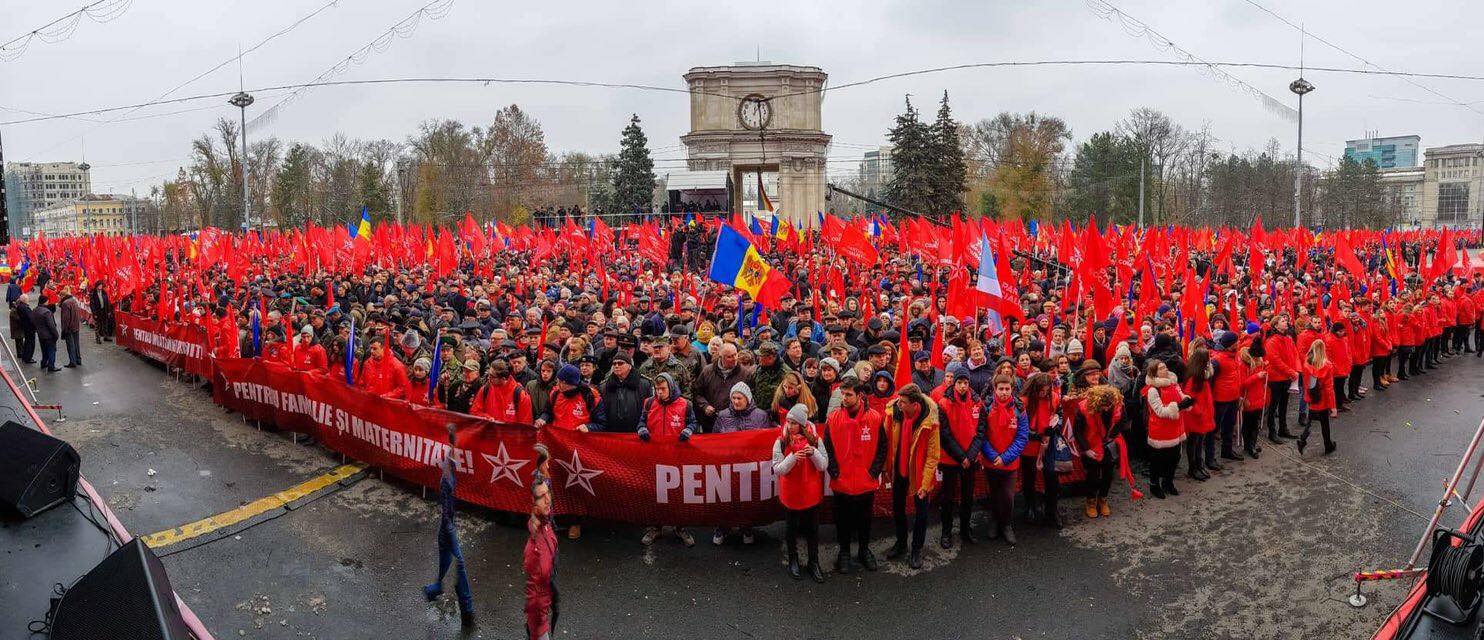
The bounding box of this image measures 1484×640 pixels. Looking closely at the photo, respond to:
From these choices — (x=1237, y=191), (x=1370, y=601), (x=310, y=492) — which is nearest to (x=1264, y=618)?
(x=1370, y=601)

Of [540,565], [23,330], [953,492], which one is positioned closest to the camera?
[540,565]

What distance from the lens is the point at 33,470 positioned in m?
5.12

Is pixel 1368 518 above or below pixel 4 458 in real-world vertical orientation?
below

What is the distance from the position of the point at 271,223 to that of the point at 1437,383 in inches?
3481

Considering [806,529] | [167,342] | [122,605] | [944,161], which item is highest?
[944,161]

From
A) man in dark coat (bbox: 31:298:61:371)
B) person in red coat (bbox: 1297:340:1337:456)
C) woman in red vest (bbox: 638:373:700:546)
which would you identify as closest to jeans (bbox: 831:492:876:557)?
woman in red vest (bbox: 638:373:700:546)

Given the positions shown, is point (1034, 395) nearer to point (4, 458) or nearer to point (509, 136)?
point (4, 458)

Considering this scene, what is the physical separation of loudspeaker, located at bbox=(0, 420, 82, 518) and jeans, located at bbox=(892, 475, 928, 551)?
5.75 m

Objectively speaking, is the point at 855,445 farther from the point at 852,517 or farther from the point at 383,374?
the point at 383,374

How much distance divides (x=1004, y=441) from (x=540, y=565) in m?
4.19

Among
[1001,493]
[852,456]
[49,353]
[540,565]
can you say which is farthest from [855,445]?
[49,353]

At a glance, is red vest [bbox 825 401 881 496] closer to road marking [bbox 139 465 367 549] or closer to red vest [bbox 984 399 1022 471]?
red vest [bbox 984 399 1022 471]

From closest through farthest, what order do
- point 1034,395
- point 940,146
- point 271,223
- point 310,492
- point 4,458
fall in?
point 4,458 → point 1034,395 → point 310,492 → point 940,146 → point 271,223

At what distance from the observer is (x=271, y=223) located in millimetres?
83250
